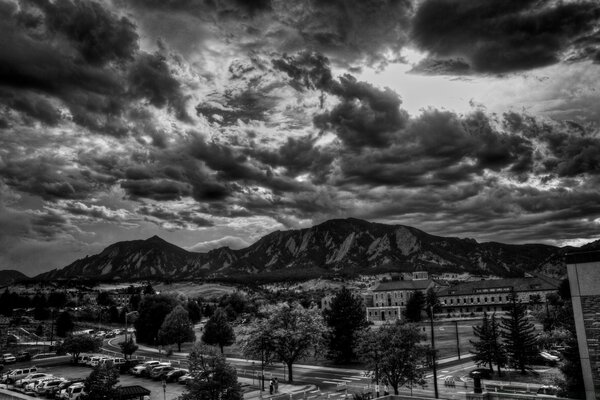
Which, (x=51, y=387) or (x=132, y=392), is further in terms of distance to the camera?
(x=51, y=387)

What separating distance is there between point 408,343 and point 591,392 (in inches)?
783

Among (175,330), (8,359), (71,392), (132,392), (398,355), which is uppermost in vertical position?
(175,330)

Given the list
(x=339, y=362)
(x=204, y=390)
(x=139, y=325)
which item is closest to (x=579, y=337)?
(x=204, y=390)

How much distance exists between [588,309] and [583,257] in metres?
2.82

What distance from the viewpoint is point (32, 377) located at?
192 feet

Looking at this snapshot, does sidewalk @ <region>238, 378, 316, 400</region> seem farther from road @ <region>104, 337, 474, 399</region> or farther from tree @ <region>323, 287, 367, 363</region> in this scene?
tree @ <region>323, 287, 367, 363</region>

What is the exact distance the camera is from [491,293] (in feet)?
Answer: 535

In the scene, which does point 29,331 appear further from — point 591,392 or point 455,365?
point 591,392

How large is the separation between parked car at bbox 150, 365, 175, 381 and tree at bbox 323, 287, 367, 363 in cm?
2399

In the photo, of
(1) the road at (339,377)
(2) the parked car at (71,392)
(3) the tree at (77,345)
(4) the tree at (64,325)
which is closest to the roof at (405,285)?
(4) the tree at (64,325)

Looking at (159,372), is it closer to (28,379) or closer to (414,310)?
(28,379)

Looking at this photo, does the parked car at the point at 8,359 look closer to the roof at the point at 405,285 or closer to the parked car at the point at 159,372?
the parked car at the point at 159,372

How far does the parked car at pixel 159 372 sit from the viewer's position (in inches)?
2317

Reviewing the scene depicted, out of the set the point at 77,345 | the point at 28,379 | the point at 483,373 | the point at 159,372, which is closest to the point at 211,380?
the point at 159,372
